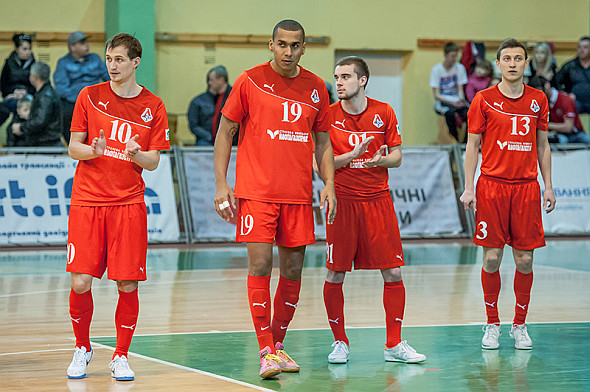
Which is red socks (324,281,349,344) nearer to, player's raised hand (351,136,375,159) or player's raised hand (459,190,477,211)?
player's raised hand (351,136,375,159)

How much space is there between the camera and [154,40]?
54.6 feet

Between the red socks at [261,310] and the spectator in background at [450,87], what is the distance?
11013 mm

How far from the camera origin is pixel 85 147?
219 inches

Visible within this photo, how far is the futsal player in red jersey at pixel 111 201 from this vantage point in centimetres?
566

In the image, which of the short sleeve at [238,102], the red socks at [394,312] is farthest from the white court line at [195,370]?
the short sleeve at [238,102]

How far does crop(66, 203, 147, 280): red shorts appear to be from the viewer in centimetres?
566

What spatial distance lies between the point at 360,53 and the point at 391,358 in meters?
12.5

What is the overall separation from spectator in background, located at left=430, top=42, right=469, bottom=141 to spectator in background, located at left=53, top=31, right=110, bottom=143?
19.4 feet

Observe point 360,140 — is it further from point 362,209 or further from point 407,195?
point 407,195

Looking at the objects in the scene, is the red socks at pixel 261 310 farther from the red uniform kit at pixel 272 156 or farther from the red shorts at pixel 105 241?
the red shorts at pixel 105 241

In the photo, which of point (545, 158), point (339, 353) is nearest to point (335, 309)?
point (339, 353)

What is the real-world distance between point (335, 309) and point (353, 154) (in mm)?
1074

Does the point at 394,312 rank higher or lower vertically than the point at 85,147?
lower

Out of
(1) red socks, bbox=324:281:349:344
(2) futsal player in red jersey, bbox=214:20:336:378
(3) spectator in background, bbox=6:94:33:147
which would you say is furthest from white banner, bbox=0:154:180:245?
(2) futsal player in red jersey, bbox=214:20:336:378
